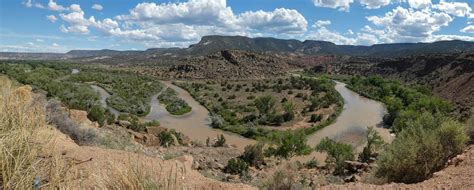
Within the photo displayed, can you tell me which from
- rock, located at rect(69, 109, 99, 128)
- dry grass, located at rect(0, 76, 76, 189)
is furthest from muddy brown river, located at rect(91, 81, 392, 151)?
dry grass, located at rect(0, 76, 76, 189)

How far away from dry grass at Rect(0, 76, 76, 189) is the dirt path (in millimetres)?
30951

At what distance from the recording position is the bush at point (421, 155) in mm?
12055

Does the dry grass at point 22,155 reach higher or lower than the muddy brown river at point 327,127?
higher

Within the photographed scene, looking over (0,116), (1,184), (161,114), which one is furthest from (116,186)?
(161,114)

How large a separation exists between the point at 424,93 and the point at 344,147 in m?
45.6

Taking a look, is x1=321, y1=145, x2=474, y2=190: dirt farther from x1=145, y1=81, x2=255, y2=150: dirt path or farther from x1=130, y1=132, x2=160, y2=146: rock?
x1=145, y1=81, x2=255, y2=150: dirt path

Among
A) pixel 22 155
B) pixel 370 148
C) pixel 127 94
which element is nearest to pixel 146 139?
pixel 370 148

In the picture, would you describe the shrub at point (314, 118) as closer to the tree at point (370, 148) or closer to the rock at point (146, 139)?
the tree at point (370, 148)

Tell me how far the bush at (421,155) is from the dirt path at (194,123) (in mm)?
23250

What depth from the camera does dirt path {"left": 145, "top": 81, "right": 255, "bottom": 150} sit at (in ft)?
136

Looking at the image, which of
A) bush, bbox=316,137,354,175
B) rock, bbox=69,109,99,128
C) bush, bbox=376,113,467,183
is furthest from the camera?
rock, bbox=69,109,99,128

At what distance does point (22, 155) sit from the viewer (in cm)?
421

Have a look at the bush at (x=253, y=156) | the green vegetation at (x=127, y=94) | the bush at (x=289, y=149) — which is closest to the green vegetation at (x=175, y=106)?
the green vegetation at (x=127, y=94)

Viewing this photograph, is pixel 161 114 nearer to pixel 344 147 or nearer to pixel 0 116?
pixel 344 147
